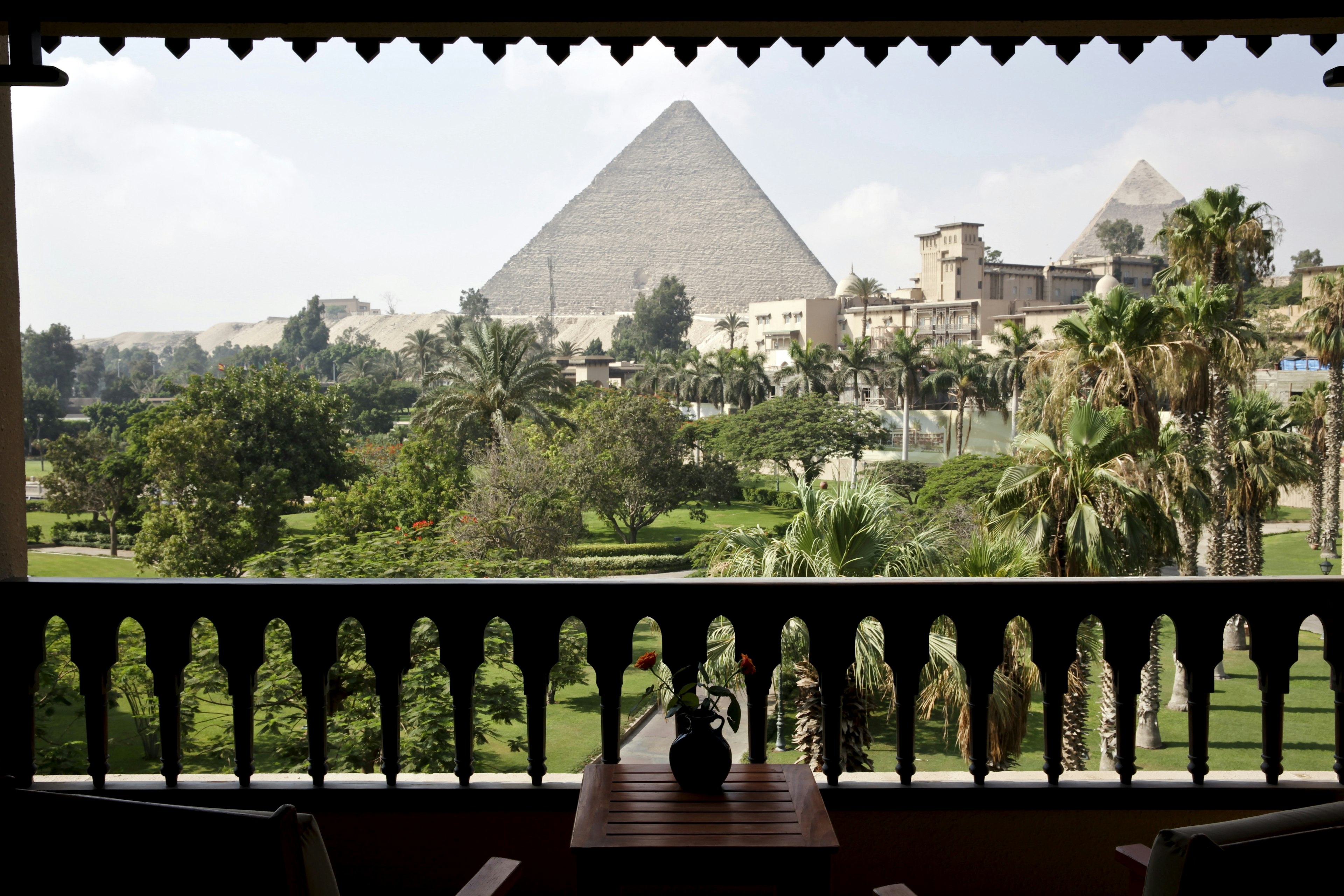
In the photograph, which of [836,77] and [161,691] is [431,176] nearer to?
[836,77]

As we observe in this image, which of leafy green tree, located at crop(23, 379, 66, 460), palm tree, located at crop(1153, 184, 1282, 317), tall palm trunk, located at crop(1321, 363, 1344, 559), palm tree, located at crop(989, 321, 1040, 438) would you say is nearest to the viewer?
palm tree, located at crop(1153, 184, 1282, 317)

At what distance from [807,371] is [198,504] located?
100 feet

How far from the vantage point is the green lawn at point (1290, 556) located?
29203 millimetres

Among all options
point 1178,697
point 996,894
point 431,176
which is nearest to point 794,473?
point 1178,697

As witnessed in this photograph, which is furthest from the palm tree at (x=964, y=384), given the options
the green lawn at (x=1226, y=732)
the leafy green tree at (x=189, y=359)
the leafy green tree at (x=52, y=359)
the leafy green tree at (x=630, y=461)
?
the leafy green tree at (x=189, y=359)

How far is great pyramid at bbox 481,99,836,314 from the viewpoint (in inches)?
5487

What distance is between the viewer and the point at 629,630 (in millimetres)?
2141

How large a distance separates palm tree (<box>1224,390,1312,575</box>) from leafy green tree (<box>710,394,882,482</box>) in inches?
745

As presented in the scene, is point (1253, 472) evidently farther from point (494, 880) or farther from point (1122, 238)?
point (1122, 238)

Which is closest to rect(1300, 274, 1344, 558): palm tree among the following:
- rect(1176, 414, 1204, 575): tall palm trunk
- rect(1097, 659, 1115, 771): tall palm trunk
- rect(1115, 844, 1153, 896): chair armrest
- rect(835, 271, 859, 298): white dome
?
rect(1176, 414, 1204, 575): tall palm trunk

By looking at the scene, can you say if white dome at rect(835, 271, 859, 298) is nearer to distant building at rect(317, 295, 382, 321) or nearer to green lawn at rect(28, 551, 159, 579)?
green lawn at rect(28, 551, 159, 579)

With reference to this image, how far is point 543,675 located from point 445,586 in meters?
0.29

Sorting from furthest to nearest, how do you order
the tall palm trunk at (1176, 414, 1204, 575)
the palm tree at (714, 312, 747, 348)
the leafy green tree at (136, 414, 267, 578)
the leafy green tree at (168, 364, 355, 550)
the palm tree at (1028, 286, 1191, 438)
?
1. the palm tree at (714, 312, 747, 348)
2. the leafy green tree at (168, 364, 355, 550)
3. the leafy green tree at (136, 414, 267, 578)
4. the tall palm trunk at (1176, 414, 1204, 575)
5. the palm tree at (1028, 286, 1191, 438)

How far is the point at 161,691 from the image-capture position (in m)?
2.16
